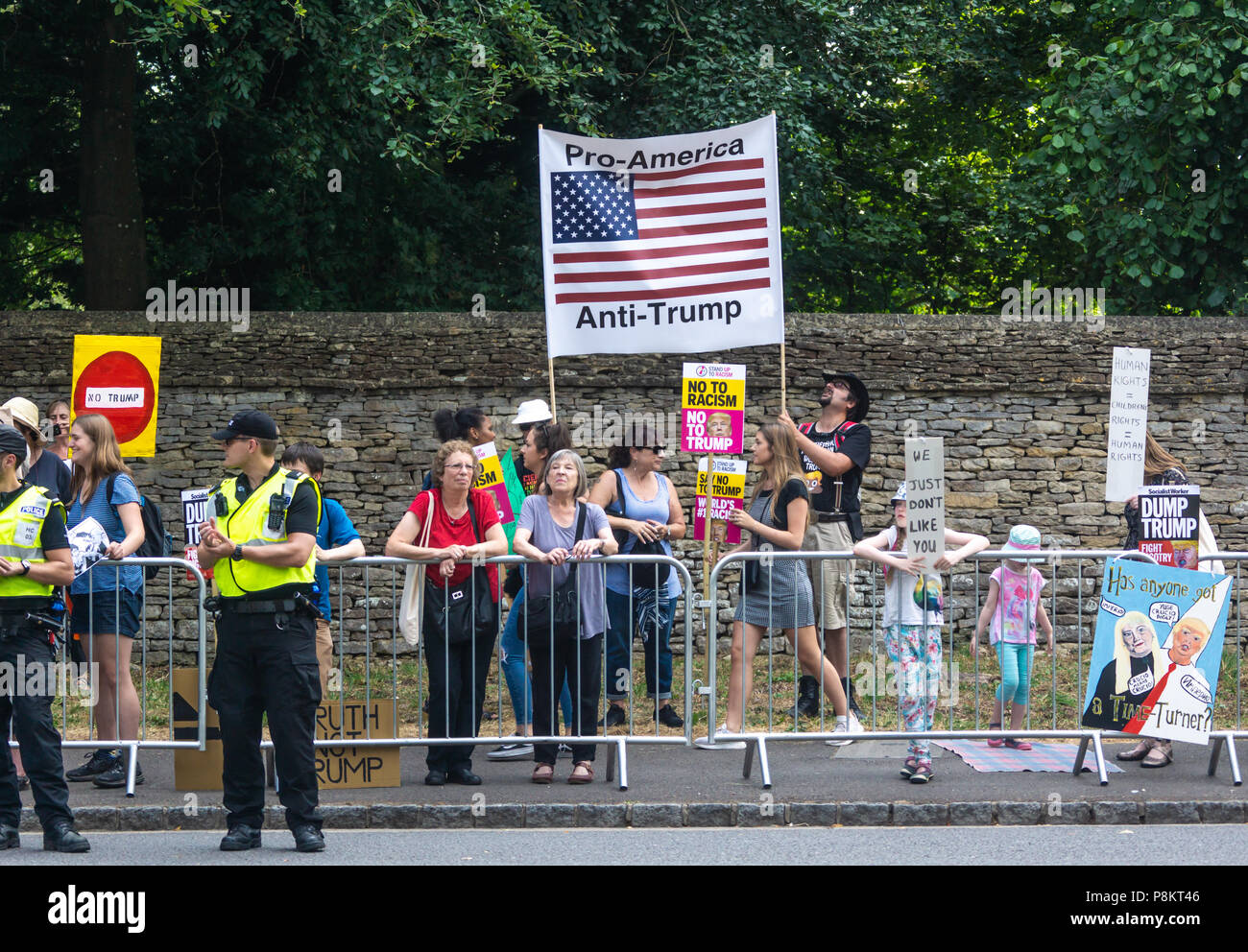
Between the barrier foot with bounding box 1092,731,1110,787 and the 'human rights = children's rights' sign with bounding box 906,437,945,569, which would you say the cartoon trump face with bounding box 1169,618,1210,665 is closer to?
the barrier foot with bounding box 1092,731,1110,787

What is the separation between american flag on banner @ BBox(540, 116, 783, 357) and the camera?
9.98 meters

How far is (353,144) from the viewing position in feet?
50.2

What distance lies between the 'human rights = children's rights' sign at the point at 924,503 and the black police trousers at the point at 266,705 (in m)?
3.34

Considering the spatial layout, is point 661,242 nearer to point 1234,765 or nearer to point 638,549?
point 638,549

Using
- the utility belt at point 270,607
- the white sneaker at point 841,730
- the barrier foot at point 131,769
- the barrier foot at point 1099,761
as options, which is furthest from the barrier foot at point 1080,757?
the barrier foot at point 131,769

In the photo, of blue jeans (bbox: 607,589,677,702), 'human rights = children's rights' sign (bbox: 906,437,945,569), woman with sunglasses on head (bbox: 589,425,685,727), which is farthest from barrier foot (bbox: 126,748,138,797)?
'human rights = children's rights' sign (bbox: 906,437,945,569)

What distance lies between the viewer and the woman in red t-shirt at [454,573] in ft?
25.7

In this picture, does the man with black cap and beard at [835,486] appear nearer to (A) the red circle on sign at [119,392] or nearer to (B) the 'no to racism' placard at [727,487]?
(B) the 'no to racism' placard at [727,487]

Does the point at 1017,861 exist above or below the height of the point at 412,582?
below

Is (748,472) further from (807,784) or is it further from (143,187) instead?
(143,187)

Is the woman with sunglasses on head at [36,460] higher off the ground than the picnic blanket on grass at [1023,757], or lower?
higher

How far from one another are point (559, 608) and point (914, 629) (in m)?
2.04

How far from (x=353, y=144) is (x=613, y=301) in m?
6.43

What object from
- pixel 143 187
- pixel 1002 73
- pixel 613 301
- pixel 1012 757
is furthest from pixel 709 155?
pixel 1002 73
